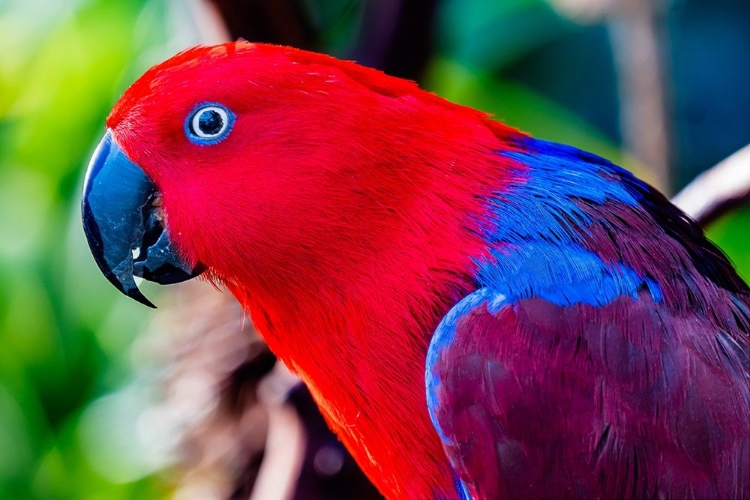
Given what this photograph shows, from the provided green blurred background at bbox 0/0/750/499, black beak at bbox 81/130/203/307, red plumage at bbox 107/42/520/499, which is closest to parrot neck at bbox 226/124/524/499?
red plumage at bbox 107/42/520/499

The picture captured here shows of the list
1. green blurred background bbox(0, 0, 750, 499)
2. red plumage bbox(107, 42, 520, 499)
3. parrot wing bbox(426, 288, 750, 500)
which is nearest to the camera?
parrot wing bbox(426, 288, 750, 500)

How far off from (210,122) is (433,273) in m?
0.37

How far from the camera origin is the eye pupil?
1168 mm

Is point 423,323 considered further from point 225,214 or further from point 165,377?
point 165,377

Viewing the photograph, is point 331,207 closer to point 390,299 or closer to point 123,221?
point 390,299

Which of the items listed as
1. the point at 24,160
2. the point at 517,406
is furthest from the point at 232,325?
the point at 24,160

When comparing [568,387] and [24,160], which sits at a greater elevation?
[568,387]

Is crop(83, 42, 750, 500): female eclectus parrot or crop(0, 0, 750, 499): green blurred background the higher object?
crop(83, 42, 750, 500): female eclectus parrot

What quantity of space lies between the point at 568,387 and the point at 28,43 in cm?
250

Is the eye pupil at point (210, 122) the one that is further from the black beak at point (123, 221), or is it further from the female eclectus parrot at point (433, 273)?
the black beak at point (123, 221)

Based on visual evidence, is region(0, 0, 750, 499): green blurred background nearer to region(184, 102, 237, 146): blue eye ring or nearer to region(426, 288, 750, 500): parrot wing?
region(184, 102, 237, 146): blue eye ring

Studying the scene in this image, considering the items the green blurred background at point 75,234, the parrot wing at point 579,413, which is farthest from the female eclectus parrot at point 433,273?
the green blurred background at point 75,234

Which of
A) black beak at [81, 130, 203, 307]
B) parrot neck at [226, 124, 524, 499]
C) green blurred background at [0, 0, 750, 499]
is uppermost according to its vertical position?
parrot neck at [226, 124, 524, 499]

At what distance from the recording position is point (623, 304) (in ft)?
3.59
